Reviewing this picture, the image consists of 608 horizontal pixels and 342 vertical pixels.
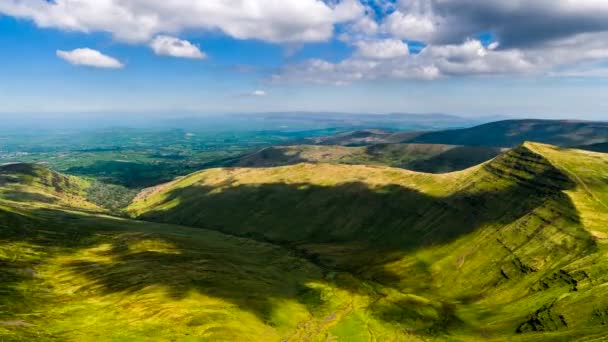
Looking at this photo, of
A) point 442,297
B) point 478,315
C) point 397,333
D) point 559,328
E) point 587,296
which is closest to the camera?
point 559,328

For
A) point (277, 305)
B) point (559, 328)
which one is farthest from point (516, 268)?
point (277, 305)

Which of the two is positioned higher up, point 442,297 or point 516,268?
point 516,268

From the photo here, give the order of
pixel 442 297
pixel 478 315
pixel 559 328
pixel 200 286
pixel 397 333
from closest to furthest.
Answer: pixel 559 328, pixel 397 333, pixel 478 315, pixel 200 286, pixel 442 297

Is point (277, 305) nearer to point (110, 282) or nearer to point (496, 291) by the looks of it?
point (110, 282)

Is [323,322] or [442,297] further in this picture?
[442,297]

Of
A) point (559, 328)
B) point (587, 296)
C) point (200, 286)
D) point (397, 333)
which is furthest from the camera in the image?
point (200, 286)

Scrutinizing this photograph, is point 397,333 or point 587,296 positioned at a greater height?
point 587,296

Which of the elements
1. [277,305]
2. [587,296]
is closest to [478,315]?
[587,296]

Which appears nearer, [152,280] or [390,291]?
[152,280]

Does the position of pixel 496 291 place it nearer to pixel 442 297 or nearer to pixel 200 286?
pixel 442 297
